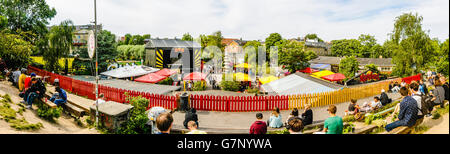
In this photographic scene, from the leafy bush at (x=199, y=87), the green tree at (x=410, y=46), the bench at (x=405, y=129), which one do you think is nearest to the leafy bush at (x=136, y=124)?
the bench at (x=405, y=129)

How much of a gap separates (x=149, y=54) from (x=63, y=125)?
92.7 ft

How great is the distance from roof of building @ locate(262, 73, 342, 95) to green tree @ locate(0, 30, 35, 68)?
661 inches

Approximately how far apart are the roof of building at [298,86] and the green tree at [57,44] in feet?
71.8

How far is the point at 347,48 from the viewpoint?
7438 centimetres

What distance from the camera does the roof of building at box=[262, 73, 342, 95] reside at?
14.8 m

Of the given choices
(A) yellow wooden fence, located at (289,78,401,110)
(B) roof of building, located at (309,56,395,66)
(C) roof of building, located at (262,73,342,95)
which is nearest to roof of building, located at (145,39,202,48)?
(C) roof of building, located at (262,73,342,95)

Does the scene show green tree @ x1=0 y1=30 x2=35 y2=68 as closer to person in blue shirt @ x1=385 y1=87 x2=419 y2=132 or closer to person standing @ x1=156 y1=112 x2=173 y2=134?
person standing @ x1=156 y1=112 x2=173 y2=134

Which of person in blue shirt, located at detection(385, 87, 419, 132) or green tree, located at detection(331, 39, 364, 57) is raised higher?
green tree, located at detection(331, 39, 364, 57)

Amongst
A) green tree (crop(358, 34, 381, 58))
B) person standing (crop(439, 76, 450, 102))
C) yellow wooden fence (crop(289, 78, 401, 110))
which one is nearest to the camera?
person standing (crop(439, 76, 450, 102))

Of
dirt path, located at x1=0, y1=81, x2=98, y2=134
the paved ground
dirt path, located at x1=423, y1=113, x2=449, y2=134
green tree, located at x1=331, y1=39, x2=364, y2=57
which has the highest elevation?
green tree, located at x1=331, y1=39, x2=364, y2=57

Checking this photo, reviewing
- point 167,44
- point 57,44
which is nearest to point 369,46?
point 167,44

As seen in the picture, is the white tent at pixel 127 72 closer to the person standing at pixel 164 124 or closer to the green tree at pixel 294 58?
the person standing at pixel 164 124

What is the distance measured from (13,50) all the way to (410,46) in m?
40.5

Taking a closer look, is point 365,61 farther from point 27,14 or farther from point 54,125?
point 27,14
